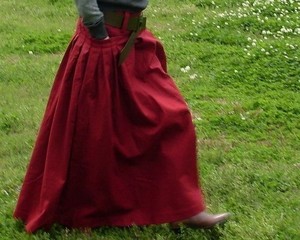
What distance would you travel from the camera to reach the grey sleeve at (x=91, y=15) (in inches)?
169

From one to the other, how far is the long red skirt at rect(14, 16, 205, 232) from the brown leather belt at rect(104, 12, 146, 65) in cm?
3

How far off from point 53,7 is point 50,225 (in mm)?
6913

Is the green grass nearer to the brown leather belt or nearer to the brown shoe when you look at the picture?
the brown shoe

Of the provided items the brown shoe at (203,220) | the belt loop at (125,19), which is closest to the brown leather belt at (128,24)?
the belt loop at (125,19)

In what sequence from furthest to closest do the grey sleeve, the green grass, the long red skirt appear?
1. the green grass
2. the long red skirt
3. the grey sleeve

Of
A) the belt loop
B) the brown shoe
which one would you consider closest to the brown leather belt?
the belt loop

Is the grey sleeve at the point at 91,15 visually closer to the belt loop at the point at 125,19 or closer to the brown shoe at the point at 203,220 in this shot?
the belt loop at the point at 125,19

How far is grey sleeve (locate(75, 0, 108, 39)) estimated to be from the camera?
4.29 m

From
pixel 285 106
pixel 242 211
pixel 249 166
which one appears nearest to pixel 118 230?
pixel 242 211

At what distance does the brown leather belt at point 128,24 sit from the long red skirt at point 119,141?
29 mm

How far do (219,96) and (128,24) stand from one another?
2853mm

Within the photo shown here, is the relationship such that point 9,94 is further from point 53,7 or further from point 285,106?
point 53,7

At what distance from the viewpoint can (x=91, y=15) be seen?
429cm

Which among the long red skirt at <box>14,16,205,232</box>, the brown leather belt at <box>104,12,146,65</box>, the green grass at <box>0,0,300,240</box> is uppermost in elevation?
the brown leather belt at <box>104,12,146,65</box>
